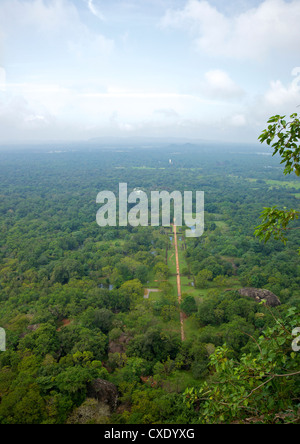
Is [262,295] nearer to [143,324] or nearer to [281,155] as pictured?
[143,324]

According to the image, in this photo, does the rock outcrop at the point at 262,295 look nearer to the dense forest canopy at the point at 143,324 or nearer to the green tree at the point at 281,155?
the dense forest canopy at the point at 143,324

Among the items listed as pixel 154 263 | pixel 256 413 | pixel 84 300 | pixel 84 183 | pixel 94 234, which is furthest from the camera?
pixel 84 183

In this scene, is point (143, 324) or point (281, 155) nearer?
point (281, 155)

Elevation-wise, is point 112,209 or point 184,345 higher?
point 112,209

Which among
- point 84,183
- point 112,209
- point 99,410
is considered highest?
point 84,183

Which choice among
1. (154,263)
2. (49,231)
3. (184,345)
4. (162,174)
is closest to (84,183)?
(162,174)

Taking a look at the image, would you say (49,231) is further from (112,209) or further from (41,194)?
(41,194)

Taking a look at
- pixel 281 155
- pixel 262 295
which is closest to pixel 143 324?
pixel 262 295

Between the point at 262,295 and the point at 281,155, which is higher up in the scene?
the point at 281,155
